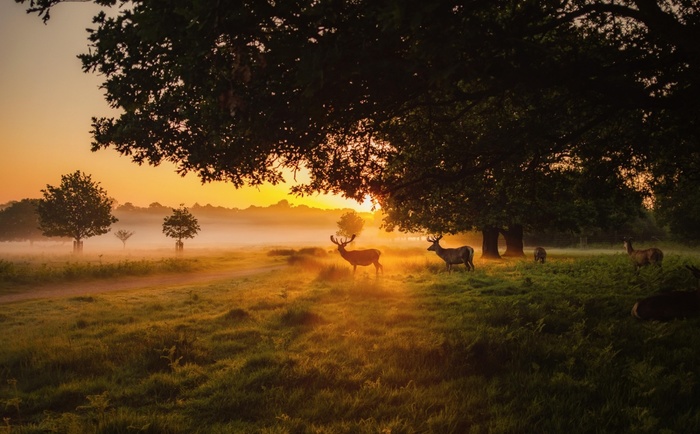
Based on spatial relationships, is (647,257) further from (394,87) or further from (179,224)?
(179,224)

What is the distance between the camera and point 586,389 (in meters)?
5.85

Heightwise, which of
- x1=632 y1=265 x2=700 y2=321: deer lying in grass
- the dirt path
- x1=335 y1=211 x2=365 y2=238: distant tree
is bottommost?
the dirt path

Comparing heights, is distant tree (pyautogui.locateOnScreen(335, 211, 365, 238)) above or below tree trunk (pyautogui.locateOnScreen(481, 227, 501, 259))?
above

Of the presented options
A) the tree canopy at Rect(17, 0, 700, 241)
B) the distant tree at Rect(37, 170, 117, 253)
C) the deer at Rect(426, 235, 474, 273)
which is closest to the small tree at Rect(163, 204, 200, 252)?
the distant tree at Rect(37, 170, 117, 253)

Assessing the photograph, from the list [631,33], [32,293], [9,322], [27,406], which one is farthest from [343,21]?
[32,293]

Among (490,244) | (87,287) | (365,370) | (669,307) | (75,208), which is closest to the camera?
(365,370)

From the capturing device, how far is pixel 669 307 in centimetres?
942

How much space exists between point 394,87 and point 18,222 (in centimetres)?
15550

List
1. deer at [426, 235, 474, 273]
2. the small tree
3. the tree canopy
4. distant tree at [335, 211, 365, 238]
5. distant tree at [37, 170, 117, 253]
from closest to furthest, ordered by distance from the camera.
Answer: the tree canopy, deer at [426, 235, 474, 273], distant tree at [37, 170, 117, 253], the small tree, distant tree at [335, 211, 365, 238]

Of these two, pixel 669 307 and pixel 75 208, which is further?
pixel 75 208

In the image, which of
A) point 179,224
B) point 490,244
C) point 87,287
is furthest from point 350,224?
point 87,287

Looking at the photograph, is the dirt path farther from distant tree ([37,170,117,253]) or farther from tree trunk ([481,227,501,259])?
distant tree ([37,170,117,253])

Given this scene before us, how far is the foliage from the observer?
7262 centimetres

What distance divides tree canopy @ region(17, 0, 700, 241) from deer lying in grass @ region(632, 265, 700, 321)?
393 cm
